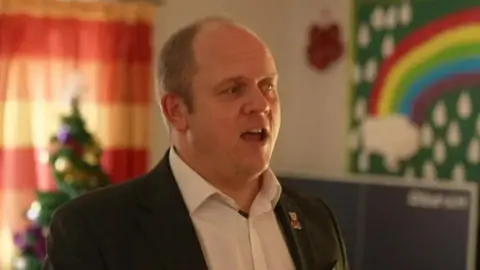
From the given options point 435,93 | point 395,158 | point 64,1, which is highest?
point 64,1

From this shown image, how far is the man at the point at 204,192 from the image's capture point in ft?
4.71

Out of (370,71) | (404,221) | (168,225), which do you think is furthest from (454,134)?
(168,225)

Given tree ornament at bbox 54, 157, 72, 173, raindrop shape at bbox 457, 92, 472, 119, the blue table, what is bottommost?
the blue table

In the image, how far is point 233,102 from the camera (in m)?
1.48

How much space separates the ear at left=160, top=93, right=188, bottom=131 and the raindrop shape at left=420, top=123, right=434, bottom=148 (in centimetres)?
186

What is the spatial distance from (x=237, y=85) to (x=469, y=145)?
5.94ft

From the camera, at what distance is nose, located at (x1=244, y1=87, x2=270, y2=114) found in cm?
147

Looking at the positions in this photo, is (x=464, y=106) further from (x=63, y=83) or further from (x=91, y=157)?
(x=63, y=83)

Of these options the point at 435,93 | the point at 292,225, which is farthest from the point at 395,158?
the point at 292,225

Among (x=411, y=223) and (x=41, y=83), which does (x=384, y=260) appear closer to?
(x=411, y=223)

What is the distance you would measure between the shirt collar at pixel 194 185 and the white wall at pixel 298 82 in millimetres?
1916

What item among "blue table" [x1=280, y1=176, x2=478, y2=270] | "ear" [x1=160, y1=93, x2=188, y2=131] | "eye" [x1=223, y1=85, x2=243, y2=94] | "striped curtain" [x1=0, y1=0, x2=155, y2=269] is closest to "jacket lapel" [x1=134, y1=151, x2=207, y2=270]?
"ear" [x1=160, y1=93, x2=188, y2=131]

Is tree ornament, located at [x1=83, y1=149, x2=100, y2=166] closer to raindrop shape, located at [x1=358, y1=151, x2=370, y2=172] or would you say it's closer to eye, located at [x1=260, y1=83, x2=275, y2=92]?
raindrop shape, located at [x1=358, y1=151, x2=370, y2=172]

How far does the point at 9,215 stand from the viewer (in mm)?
3043
